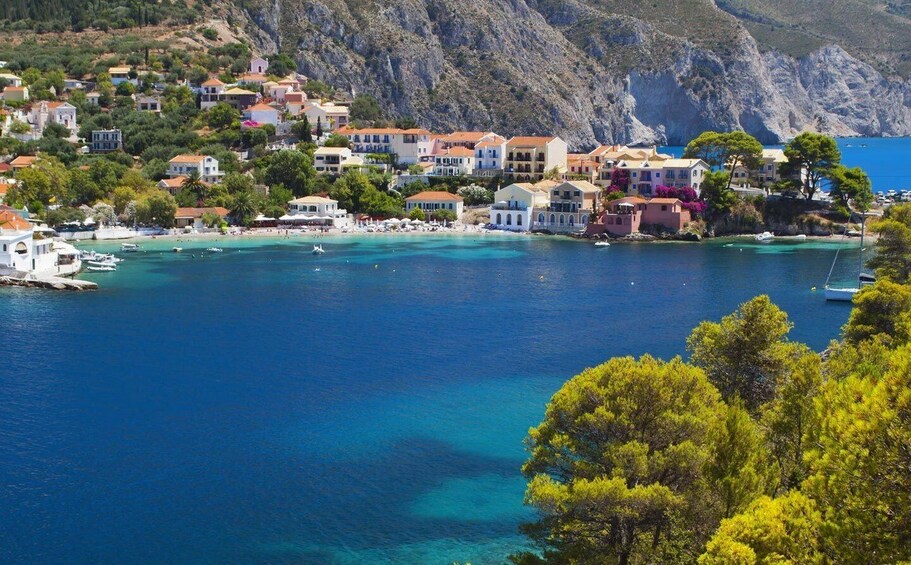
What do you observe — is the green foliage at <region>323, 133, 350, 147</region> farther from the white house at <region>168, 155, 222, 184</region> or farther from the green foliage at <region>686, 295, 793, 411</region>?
the green foliage at <region>686, 295, 793, 411</region>

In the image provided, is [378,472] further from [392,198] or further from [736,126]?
[736,126]

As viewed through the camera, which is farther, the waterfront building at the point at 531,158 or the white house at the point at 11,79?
the white house at the point at 11,79

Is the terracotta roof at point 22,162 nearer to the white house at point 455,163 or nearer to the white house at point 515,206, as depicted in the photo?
the white house at point 455,163

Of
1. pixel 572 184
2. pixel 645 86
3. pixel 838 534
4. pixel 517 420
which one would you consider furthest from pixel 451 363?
pixel 645 86

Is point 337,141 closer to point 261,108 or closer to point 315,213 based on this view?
point 261,108

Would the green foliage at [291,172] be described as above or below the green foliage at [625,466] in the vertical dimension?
above

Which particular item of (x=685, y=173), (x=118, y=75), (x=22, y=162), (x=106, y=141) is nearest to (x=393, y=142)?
(x=106, y=141)

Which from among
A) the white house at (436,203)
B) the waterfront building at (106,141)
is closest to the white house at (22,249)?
the waterfront building at (106,141)

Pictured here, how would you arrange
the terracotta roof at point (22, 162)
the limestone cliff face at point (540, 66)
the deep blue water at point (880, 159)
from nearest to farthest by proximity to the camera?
the terracotta roof at point (22, 162), the deep blue water at point (880, 159), the limestone cliff face at point (540, 66)
